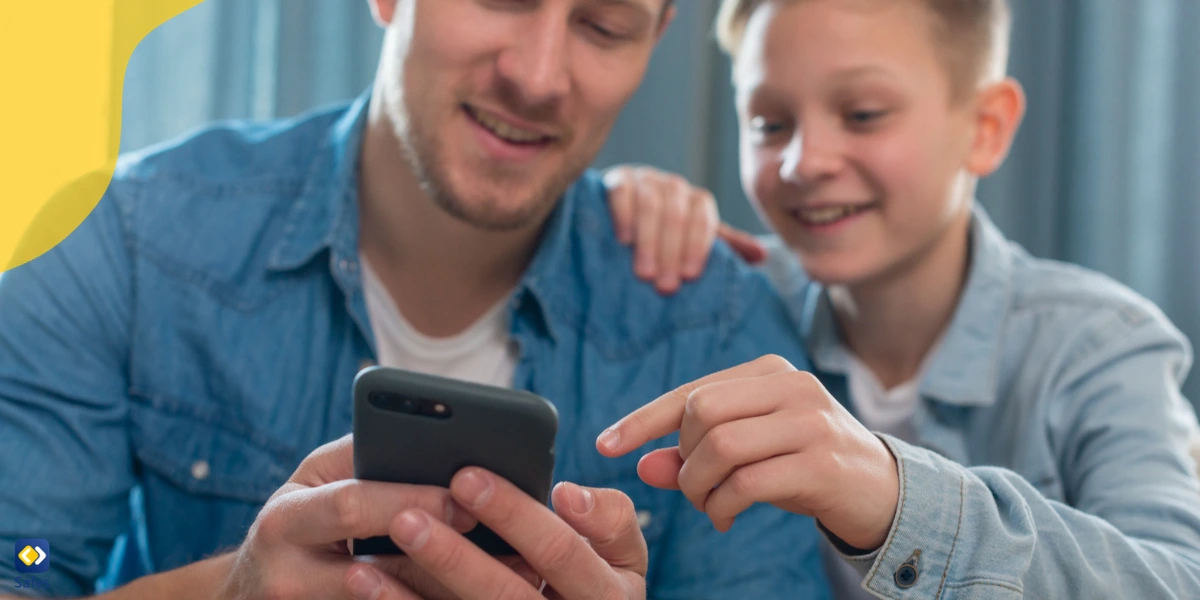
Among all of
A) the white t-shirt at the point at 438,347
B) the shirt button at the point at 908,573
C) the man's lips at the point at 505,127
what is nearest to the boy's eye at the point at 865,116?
the man's lips at the point at 505,127

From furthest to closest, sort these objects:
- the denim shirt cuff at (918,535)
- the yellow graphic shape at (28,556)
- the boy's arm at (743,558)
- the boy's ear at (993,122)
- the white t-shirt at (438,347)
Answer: the boy's ear at (993,122), the white t-shirt at (438,347), the boy's arm at (743,558), the yellow graphic shape at (28,556), the denim shirt cuff at (918,535)

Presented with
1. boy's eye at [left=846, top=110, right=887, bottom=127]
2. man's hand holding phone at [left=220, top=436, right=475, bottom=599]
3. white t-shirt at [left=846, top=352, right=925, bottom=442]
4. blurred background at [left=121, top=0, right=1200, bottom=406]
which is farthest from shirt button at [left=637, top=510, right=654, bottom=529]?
blurred background at [left=121, top=0, right=1200, bottom=406]

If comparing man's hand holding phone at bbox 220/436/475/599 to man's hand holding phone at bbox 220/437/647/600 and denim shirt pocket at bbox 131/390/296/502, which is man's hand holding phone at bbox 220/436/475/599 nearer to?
man's hand holding phone at bbox 220/437/647/600

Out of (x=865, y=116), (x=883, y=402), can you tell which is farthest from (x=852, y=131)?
(x=883, y=402)

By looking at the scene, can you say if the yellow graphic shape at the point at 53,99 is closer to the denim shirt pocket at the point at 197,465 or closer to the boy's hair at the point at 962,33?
the denim shirt pocket at the point at 197,465

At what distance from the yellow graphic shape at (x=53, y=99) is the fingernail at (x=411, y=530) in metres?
0.36

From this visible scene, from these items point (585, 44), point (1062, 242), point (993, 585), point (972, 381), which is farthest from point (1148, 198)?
point (993, 585)

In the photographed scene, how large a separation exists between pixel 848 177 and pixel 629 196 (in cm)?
25

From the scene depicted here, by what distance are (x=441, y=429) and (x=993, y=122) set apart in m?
0.92

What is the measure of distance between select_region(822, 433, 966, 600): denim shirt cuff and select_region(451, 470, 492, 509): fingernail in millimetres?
285

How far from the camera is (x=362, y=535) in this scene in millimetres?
592

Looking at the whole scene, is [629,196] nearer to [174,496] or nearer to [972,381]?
[972,381]

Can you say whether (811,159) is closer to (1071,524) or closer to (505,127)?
(505,127)

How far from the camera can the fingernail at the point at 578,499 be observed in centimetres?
63
